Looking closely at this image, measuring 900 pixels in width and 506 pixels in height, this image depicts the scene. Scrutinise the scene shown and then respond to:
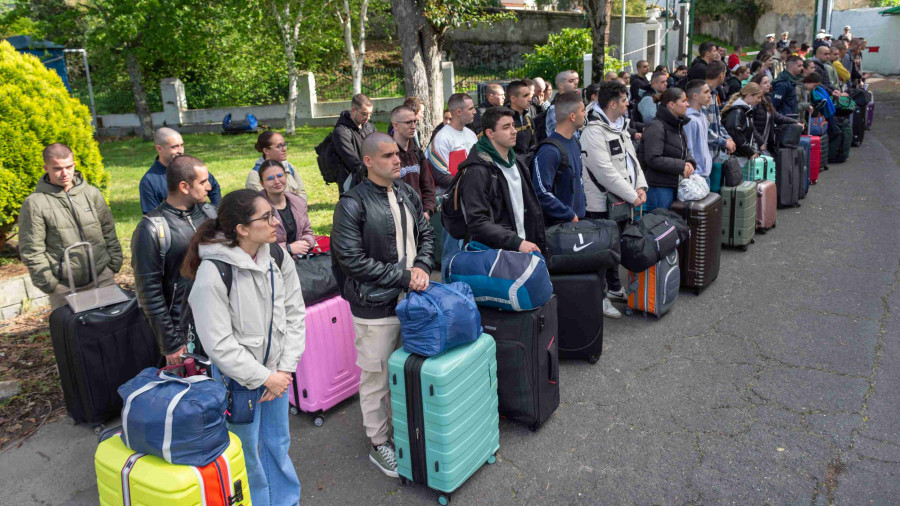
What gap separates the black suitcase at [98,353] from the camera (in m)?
4.36

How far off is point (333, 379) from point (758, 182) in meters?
6.20

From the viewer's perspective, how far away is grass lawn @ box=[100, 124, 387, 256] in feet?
34.1

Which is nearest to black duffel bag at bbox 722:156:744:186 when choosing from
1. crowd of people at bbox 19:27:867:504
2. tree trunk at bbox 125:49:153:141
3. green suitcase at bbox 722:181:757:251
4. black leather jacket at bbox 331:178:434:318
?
green suitcase at bbox 722:181:757:251

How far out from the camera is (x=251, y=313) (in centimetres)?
310

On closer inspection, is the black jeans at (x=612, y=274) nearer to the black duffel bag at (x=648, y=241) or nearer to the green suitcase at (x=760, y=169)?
the black duffel bag at (x=648, y=241)

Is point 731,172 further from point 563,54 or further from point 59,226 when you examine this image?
point 563,54

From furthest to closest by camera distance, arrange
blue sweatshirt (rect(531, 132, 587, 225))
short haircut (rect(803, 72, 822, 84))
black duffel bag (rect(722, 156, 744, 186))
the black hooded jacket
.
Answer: short haircut (rect(803, 72, 822, 84)), black duffel bag (rect(722, 156, 744, 186)), the black hooded jacket, blue sweatshirt (rect(531, 132, 587, 225))

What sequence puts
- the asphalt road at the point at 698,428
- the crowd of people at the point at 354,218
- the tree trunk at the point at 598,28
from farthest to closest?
1. the tree trunk at the point at 598,28
2. the asphalt road at the point at 698,428
3. the crowd of people at the point at 354,218

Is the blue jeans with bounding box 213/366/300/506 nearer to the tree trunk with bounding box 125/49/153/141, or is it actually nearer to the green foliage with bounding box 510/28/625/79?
the green foliage with bounding box 510/28/625/79

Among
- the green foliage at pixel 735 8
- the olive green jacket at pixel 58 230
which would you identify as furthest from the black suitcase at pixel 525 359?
the green foliage at pixel 735 8

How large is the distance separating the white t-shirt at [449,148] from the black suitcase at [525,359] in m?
2.95

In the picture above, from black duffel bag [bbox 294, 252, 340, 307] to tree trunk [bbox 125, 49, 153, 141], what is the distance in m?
19.3

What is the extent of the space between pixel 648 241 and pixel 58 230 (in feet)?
15.2

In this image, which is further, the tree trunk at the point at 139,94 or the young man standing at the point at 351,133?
the tree trunk at the point at 139,94
